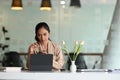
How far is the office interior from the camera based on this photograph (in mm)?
7141

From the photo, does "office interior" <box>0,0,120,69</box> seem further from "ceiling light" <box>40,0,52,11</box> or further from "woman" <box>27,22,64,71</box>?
"woman" <box>27,22,64,71</box>

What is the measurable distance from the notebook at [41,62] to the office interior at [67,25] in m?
4.09

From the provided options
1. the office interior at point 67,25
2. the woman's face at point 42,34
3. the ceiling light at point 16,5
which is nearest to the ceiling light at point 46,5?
the office interior at point 67,25

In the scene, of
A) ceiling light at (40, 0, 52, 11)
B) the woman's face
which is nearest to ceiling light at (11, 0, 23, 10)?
ceiling light at (40, 0, 52, 11)

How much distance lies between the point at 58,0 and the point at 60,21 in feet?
1.66

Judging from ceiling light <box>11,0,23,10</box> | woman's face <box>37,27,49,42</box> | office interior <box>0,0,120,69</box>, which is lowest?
office interior <box>0,0,120,69</box>

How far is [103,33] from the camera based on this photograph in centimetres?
722

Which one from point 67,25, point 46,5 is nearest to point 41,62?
point 67,25

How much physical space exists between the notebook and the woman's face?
2.03 feet

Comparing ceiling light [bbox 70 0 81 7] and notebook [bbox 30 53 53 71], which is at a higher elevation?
ceiling light [bbox 70 0 81 7]

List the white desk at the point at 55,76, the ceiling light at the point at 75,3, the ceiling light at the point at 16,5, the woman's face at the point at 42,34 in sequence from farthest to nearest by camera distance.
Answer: the ceiling light at the point at 75,3
the ceiling light at the point at 16,5
the woman's face at the point at 42,34
the white desk at the point at 55,76

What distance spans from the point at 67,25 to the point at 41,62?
167 inches

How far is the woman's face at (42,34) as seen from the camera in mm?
3611

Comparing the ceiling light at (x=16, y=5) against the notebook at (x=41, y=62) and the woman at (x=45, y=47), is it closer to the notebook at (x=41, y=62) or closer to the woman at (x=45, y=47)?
the woman at (x=45, y=47)
